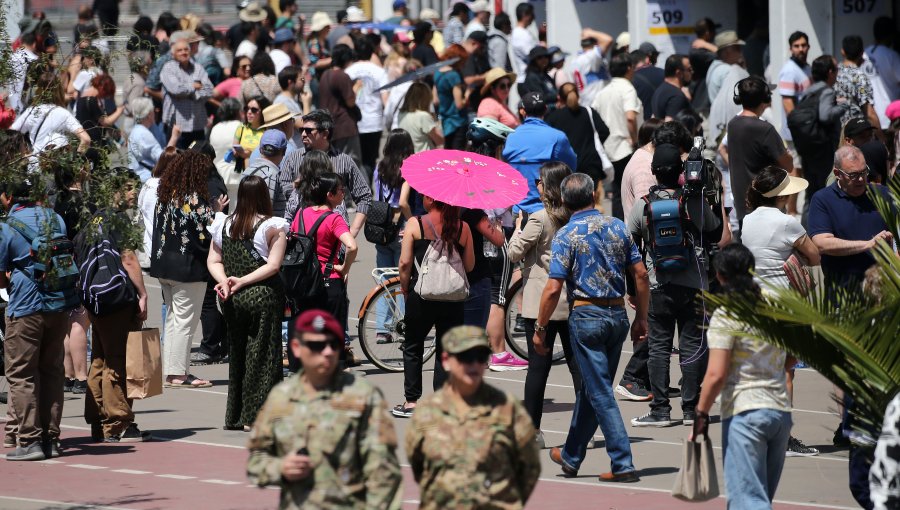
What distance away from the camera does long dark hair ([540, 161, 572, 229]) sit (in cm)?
988

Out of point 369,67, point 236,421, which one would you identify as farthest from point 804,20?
point 236,421

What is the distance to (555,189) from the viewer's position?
9.91 metres

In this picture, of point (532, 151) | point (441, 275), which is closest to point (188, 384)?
point (441, 275)

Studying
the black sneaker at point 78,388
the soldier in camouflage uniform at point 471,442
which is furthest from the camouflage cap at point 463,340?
the black sneaker at point 78,388

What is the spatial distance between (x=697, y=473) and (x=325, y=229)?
472 cm

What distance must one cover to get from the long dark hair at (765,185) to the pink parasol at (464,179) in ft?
5.51

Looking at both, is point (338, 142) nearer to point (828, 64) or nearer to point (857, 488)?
point (828, 64)

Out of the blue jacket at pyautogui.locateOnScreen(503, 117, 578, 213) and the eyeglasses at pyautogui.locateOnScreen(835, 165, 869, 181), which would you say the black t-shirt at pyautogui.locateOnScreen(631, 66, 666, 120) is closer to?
the blue jacket at pyautogui.locateOnScreen(503, 117, 578, 213)

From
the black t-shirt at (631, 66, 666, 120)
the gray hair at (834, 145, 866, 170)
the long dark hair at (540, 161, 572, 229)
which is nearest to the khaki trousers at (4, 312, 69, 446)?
the long dark hair at (540, 161, 572, 229)

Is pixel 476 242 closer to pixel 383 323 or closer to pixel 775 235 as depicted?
pixel 383 323

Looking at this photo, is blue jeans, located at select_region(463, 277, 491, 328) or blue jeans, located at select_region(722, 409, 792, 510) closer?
blue jeans, located at select_region(722, 409, 792, 510)

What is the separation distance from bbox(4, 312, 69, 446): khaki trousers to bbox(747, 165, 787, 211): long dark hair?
445 centimetres

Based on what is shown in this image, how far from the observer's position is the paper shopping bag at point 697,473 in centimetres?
717

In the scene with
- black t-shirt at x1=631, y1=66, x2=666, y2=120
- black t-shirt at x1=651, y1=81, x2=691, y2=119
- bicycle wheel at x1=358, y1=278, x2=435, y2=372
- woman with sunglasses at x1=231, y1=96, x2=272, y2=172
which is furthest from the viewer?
black t-shirt at x1=631, y1=66, x2=666, y2=120
